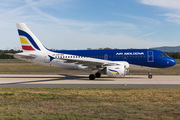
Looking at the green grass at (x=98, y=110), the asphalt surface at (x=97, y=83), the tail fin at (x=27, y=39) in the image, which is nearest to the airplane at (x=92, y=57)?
the tail fin at (x=27, y=39)

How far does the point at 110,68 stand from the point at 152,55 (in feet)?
23.4

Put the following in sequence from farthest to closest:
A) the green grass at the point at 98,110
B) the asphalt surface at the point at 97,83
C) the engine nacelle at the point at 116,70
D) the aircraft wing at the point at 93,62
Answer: the aircraft wing at the point at 93,62 < the engine nacelle at the point at 116,70 < the asphalt surface at the point at 97,83 < the green grass at the point at 98,110

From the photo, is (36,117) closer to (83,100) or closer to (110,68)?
(83,100)

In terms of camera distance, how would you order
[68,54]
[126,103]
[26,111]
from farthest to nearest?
1. [68,54]
2. [126,103]
3. [26,111]

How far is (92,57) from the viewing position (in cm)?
2908

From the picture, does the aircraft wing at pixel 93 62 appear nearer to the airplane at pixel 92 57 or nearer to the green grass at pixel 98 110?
the airplane at pixel 92 57

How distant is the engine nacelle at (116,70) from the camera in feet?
82.0

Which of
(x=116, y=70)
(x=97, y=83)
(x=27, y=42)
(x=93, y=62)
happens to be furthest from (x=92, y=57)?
(x=27, y=42)

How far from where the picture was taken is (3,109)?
10.7 m

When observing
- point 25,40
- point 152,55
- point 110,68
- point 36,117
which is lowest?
point 36,117

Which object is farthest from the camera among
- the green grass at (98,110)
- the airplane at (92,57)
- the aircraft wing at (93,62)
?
the airplane at (92,57)

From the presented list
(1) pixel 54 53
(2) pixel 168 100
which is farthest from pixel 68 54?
(2) pixel 168 100

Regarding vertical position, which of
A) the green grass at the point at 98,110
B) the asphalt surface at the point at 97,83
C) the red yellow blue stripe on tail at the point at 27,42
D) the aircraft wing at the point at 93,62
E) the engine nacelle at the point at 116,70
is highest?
the red yellow blue stripe on tail at the point at 27,42

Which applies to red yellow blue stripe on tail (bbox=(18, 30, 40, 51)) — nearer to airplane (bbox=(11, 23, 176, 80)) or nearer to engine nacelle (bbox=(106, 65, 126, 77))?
airplane (bbox=(11, 23, 176, 80))
